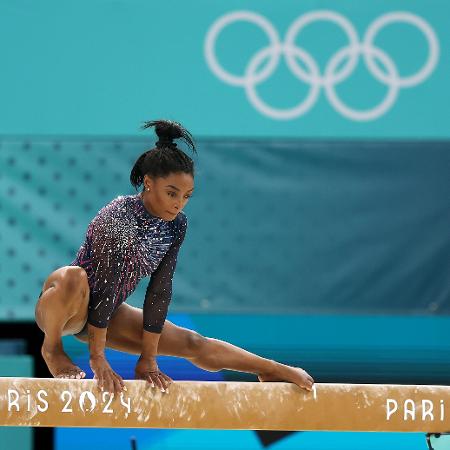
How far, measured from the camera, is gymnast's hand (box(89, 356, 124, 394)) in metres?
4.04

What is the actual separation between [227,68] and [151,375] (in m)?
2.10

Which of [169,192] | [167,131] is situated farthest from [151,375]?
[167,131]

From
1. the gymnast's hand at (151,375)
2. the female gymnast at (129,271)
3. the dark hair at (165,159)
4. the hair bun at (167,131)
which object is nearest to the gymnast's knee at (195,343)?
the female gymnast at (129,271)

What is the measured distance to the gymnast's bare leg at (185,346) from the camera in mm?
4426

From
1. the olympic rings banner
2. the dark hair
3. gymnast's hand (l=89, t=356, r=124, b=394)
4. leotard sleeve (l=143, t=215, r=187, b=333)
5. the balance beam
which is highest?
the olympic rings banner

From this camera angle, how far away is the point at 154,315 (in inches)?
166

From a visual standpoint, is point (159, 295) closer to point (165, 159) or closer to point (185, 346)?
point (185, 346)

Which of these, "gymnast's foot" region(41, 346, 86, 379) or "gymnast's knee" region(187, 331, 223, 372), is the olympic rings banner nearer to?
"gymnast's knee" region(187, 331, 223, 372)

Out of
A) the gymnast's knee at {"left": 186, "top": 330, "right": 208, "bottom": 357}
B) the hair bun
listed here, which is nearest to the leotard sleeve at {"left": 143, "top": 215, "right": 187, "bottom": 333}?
the gymnast's knee at {"left": 186, "top": 330, "right": 208, "bottom": 357}

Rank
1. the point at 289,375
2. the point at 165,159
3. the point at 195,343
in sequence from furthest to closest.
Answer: the point at 195,343 → the point at 289,375 → the point at 165,159

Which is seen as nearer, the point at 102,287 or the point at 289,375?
the point at 102,287

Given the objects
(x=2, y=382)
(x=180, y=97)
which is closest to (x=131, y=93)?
(x=180, y=97)

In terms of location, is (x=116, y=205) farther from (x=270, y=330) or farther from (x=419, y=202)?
(x=419, y=202)

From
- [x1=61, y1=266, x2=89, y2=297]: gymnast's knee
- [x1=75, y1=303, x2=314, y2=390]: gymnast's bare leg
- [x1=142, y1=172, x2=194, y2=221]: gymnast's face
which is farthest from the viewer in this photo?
[x1=75, y1=303, x2=314, y2=390]: gymnast's bare leg
